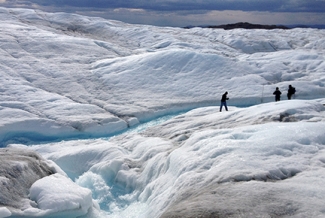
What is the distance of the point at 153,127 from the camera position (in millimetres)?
22125

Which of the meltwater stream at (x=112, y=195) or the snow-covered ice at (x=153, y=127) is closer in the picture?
the snow-covered ice at (x=153, y=127)

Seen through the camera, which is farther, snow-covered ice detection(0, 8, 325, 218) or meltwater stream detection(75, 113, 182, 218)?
meltwater stream detection(75, 113, 182, 218)

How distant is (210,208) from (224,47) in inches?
1900

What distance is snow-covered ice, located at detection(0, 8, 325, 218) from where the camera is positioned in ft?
35.9

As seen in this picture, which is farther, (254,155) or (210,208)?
(254,155)

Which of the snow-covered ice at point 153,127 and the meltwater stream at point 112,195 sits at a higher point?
the snow-covered ice at point 153,127

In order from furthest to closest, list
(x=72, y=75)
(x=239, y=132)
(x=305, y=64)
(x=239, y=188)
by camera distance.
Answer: (x=305, y=64), (x=72, y=75), (x=239, y=132), (x=239, y=188)

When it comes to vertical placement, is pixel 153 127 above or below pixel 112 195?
above

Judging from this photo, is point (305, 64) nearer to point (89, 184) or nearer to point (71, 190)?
point (89, 184)

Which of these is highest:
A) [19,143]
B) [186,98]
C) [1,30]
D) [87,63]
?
[1,30]

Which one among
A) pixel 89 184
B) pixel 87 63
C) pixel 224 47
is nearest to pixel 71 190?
pixel 89 184

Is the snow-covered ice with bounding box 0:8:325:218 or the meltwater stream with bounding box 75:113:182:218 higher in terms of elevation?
the snow-covered ice with bounding box 0:8:325:218

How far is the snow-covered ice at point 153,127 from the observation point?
1093 centimetres

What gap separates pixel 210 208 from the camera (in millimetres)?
9008
